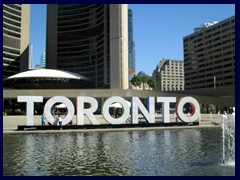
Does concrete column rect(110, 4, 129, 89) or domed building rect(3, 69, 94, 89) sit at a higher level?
concrete column rect(110, 4, 129, 89)

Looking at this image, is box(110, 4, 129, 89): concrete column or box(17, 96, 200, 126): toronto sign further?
box(110, 4, 129, 89): concrete column

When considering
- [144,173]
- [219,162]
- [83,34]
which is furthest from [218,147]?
[83,34]

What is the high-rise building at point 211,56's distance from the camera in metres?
149

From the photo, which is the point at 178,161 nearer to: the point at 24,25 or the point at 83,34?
the point at 83,34

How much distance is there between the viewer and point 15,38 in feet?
529

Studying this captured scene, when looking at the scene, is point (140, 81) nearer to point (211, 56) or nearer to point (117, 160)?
point (211, 56)

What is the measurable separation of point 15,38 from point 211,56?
105 metres

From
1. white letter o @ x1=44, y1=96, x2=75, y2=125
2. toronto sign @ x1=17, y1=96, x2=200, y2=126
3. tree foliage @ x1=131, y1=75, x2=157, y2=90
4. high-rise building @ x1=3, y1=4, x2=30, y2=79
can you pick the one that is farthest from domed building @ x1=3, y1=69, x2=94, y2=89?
white letter o @ x1=44, y1=96, x2=75, y2=125

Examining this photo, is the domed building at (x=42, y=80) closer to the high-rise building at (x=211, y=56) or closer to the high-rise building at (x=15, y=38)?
the high-rise building at (x=15, y=38)

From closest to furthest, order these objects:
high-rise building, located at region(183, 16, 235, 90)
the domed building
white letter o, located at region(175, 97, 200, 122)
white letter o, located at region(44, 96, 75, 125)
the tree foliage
A: white letter o, located at region(44, 96, 75, 125), white letter o, located at region(175, 97, 200, 122), the domed building, the tree foliage, high-rise building, located at region(183, 16, 235, 90)

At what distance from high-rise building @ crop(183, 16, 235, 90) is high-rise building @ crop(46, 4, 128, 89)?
51.2m

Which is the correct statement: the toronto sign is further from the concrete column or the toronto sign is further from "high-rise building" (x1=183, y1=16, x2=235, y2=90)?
"high-rise building" (x1=183, y1=16, x2=235, y2=90)

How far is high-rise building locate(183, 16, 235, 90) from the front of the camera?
149 metres

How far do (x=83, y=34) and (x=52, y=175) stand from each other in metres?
125
